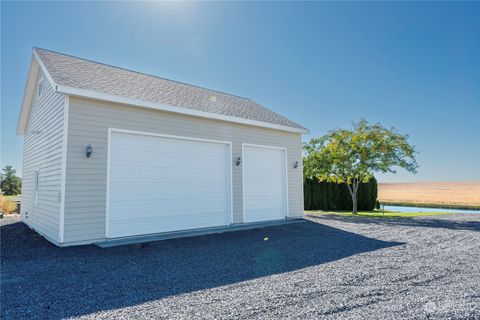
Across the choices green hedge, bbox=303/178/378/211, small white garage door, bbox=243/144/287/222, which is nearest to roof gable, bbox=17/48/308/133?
small white garage door, bbox=243/144/287/222

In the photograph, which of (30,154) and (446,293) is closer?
(446,293)

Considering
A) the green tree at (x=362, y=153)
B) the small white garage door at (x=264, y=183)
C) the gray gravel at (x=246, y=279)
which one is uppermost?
the green tree at (x=362, y=153)

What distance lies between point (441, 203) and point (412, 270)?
2180cm

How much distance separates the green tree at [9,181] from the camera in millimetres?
29281

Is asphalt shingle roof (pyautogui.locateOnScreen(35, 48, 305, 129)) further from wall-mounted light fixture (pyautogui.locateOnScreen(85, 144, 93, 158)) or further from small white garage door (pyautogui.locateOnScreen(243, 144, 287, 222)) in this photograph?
wall-mounted light fixture (pyautogui.locateOnScreen(85, 144, 93, 158))

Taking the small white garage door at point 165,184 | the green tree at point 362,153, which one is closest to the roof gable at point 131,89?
the small white garage door at point 165,184

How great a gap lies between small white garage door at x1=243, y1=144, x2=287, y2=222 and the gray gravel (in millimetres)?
2623

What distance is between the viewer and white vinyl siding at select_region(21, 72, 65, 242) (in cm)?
649

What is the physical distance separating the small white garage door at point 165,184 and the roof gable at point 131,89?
0.88m

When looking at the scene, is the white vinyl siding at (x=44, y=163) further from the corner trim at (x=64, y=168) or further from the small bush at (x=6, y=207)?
the small bush at (x=6, y=207)

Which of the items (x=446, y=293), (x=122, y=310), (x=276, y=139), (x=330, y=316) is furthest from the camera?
(x=276, y=139)

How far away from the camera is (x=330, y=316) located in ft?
8.83

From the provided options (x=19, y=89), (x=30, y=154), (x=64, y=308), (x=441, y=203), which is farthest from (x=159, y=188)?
(x=441, y=203)

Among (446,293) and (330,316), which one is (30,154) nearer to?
(330,316)
